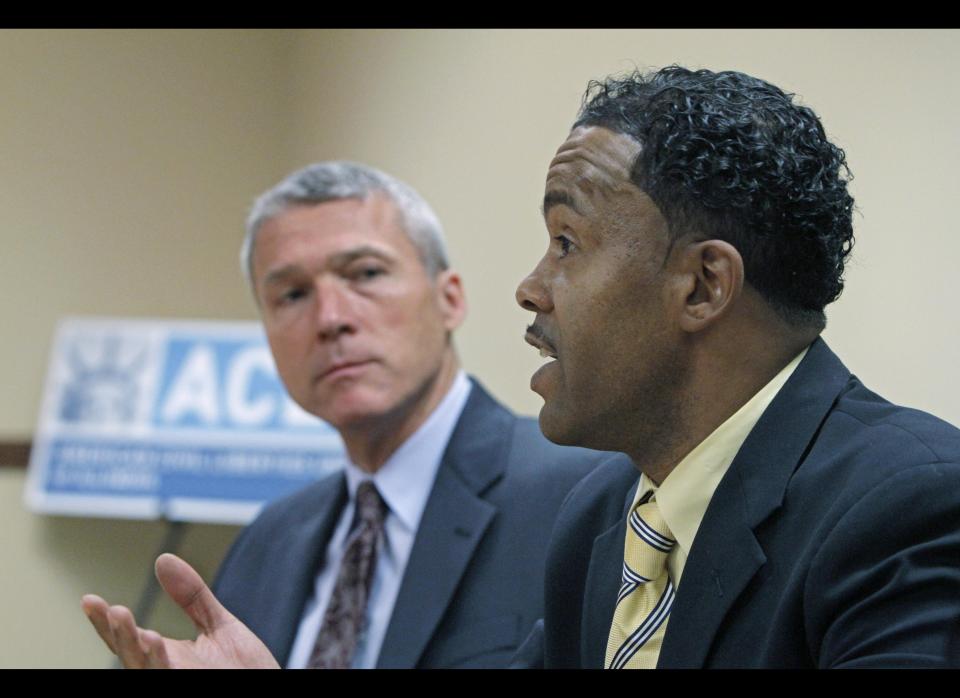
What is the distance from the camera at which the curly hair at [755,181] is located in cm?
126

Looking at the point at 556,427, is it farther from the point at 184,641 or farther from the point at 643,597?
the point at 184,641

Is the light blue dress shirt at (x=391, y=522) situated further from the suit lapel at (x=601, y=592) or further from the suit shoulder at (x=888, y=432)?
the suit shoulder at (x=888, y=432)

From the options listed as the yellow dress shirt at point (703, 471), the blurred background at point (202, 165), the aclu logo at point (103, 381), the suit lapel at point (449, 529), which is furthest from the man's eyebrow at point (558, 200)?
the aclu logo at point (103, 381)

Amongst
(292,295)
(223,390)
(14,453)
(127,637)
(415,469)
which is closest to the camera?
(127,637)

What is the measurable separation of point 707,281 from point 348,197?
1356 mm

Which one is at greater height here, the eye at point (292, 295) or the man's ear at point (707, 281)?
the man's ear at point (707, 281)

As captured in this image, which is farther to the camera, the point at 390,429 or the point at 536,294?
the point at 390,429

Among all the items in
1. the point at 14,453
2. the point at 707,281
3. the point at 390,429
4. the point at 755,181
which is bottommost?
the point at 14,453

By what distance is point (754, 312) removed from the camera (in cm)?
128

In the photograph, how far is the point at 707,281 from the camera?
1273 mm

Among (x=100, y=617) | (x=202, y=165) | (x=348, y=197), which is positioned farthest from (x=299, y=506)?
(x=202, y=165)

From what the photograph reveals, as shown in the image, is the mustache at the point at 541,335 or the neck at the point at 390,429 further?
the neck at the point at 390,429

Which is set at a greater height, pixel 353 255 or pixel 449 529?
pixel 353 255

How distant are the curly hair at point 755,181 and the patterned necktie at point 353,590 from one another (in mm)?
1174
